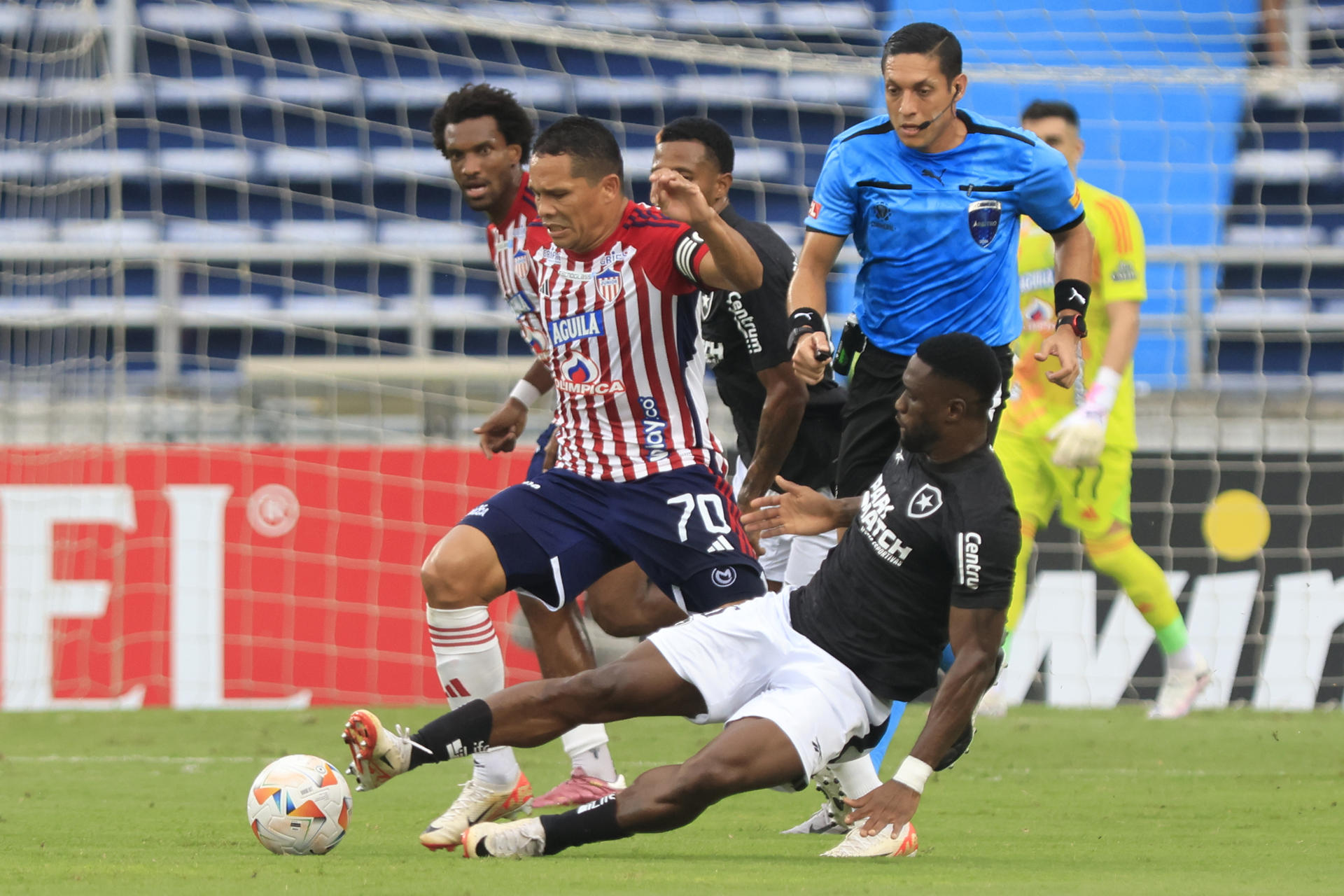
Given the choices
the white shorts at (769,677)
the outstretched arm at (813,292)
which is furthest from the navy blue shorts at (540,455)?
the white shorts at (769,677)

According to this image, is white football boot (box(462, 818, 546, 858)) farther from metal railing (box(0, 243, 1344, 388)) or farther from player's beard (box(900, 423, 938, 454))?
metal railing (box(0, 243, 1344, 388))

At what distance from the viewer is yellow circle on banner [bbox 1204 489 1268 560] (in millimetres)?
8461

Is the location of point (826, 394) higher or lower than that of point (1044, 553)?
higher

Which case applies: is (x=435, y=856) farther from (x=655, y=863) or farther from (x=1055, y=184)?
(x=1055, y=184)

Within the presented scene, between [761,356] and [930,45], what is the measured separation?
1049 millimetres

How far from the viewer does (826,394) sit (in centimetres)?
574

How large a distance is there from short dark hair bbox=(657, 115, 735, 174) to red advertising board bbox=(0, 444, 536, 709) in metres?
3.48

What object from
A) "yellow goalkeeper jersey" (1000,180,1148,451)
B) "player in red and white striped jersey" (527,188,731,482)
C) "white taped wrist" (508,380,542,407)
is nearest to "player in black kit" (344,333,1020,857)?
"player in red and white striped jersey" (527,188,731,482)

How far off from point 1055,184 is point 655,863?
2331 mm

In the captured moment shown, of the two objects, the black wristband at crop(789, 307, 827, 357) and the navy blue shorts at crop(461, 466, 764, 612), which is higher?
the black wristband at crop(789, 307, 827, 357)

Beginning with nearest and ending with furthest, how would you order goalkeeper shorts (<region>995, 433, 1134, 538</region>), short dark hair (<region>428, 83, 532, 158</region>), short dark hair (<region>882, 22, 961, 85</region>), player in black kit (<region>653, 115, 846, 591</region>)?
short dark hair (<region>882, 22, 961, 85</region>) < player in black kit (<region>653, 115, 846, 591</region>) < short dark hair (<region>428, 83, 532, 158</region>) < goalkeeper shorts (<region>995, 433, 1134, 538</region>)

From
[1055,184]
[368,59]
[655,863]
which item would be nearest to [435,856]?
[655,863]

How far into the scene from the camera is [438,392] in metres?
9.66

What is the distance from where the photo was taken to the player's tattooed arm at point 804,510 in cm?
441
